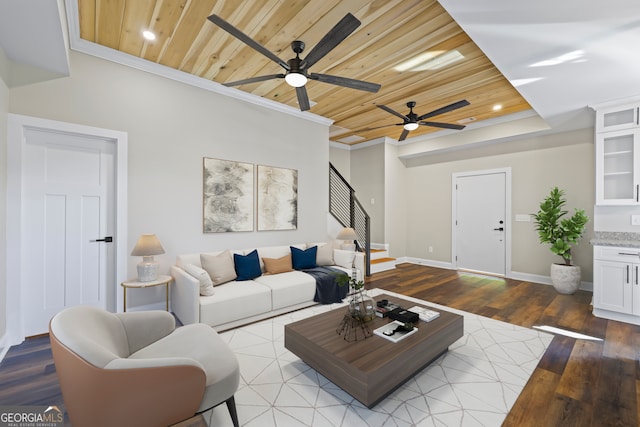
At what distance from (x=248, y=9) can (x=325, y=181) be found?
326 cm

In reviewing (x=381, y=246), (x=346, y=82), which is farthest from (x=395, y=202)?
(x=346, y=82)

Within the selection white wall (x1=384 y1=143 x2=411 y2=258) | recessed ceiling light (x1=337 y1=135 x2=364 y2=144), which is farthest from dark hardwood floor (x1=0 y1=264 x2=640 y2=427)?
recessed ceiling light (x1=337 y1=135 x2=364 y2=144)

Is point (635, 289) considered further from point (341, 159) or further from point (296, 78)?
point (341, 159)

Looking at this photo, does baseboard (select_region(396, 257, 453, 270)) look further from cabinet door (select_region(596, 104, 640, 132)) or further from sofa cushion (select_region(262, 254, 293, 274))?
sofa cushion (select_region(262, 254, 293, 274))

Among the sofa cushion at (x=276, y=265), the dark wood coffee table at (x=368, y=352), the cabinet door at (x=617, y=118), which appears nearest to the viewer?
the dark wood coffee table at (x=368, y=352)

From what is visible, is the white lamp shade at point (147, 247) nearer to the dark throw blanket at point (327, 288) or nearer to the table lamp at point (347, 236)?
the dark throw blanket at point (327, 288)

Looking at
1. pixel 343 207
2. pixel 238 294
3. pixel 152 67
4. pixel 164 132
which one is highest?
pixel 152 67

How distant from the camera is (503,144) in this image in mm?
5613

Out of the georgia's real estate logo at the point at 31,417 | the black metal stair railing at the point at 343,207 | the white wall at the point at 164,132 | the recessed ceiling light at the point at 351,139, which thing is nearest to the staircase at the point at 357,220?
the black metal stair railing at the point at 343,207

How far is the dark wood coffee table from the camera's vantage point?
1.75m

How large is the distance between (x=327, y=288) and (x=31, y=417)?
9.56ft

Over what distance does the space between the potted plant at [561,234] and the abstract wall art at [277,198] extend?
4.21 meters

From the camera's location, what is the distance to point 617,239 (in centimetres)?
369

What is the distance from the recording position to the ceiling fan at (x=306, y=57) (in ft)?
6.63
